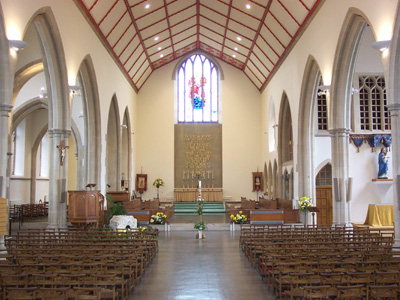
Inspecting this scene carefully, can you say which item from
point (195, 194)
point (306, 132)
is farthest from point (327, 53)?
point (195, 194)

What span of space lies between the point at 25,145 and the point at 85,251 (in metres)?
16.9

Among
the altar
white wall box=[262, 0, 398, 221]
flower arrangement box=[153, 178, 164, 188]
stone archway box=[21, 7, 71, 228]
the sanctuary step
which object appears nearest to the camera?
white wall box=[262, 0, 398, 221]

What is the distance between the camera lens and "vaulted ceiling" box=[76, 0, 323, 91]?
16.9m

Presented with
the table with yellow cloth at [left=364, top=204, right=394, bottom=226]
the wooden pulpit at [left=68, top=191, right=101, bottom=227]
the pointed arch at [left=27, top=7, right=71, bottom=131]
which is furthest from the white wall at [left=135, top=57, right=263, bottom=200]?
the wooden pulpit at [left=68, top=191, right=101, bottom=227]

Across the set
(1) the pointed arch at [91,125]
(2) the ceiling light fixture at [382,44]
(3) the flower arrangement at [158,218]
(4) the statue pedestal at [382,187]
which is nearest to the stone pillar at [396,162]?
(2) the ceiling light fixture at [382,44]

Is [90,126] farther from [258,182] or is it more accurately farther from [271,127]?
[258,182]

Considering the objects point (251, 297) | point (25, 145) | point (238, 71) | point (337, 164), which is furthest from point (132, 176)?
point (251, 297)

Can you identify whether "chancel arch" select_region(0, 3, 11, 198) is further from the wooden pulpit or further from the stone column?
the wooden pulpit

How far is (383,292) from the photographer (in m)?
5.58

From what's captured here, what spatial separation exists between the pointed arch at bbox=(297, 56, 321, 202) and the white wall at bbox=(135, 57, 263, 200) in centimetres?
976

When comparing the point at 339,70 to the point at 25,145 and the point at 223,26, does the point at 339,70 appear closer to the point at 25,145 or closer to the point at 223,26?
the point at 223,26

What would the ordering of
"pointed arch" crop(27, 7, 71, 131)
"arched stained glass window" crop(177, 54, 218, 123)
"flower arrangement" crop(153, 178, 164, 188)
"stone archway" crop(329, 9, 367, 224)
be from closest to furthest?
Answer: "pointed arch" crop(27, 7, 71, 131), "stone archway" crop(329, 9, 367, 224), "flower arrangement" crop(153, 178, 164, 188), "arched stained glass window" crop(177, 54, 218, 123)

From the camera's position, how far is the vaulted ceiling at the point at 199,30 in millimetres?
16859

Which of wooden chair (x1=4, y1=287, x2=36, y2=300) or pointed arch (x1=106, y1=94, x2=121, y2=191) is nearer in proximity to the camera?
wooden chair (x1=4, y1=287, x2=36, y2=300)
